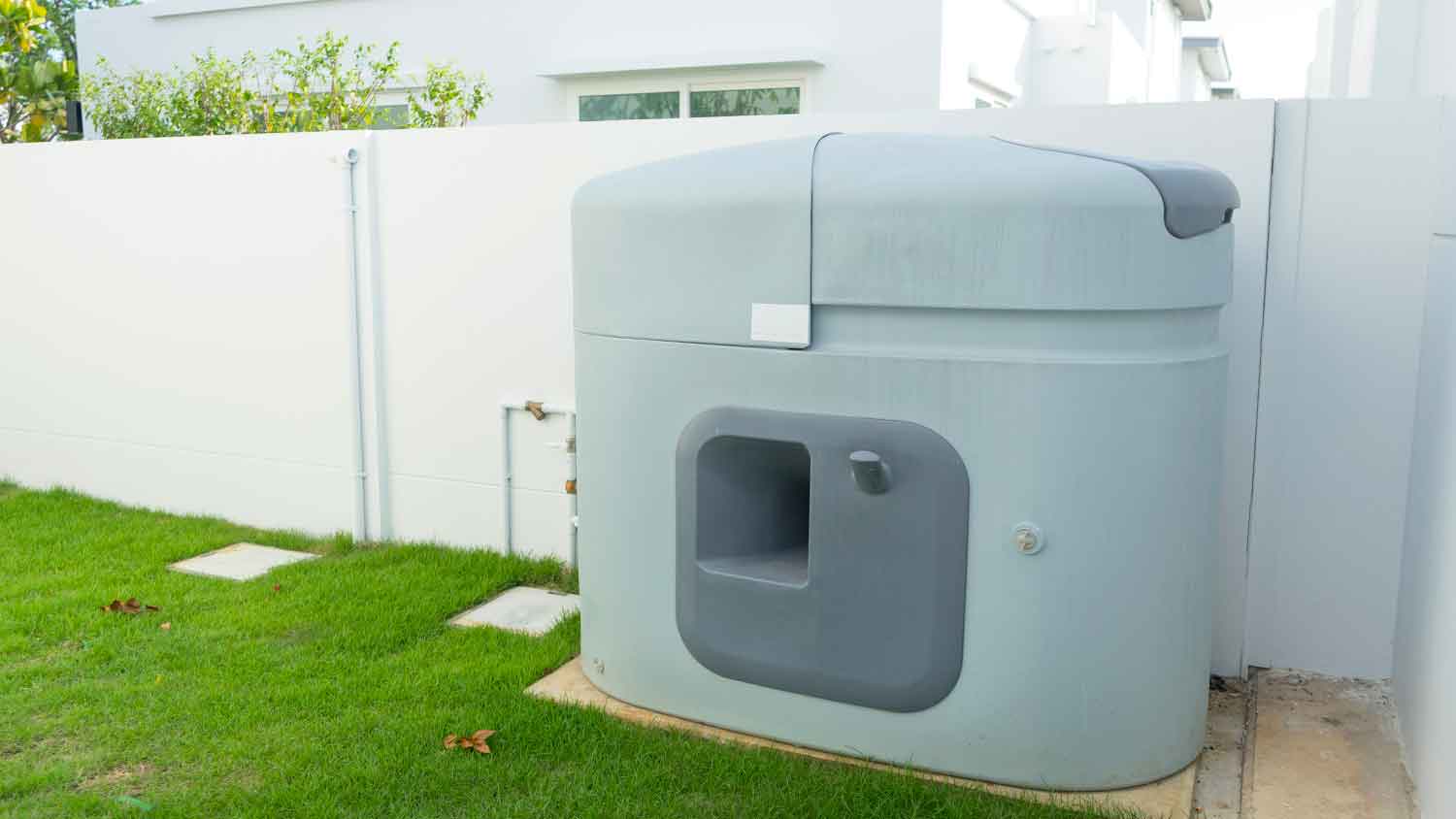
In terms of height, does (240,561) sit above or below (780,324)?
below

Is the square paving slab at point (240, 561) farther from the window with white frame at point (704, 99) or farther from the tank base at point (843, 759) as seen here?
the window with white frame at point (704, 99)

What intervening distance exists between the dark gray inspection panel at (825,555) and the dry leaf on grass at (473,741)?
0.57 m

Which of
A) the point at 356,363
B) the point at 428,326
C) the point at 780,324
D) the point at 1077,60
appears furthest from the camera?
the point at 1077,60

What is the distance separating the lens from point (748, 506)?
3227mm

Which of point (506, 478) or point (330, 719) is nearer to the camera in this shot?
point (330, 719)

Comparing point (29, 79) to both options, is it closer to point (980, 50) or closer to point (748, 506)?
point (980, 50)

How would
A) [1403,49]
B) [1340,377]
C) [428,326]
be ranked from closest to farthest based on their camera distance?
[1340,377]
[1403,49]
[428,326]

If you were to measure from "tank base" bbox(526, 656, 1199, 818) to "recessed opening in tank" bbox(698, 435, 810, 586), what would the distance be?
44 cm

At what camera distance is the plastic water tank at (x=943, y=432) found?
2748mm

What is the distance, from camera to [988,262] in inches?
107

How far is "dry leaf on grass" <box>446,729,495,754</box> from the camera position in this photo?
313cm

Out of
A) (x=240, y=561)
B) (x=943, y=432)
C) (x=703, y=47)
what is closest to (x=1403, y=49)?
(x=943, y=432)

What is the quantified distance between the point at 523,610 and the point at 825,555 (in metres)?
1.62

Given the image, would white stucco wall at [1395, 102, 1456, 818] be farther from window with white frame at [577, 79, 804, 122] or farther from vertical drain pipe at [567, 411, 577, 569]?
window with white frame at [577, 79, 804, 122]
